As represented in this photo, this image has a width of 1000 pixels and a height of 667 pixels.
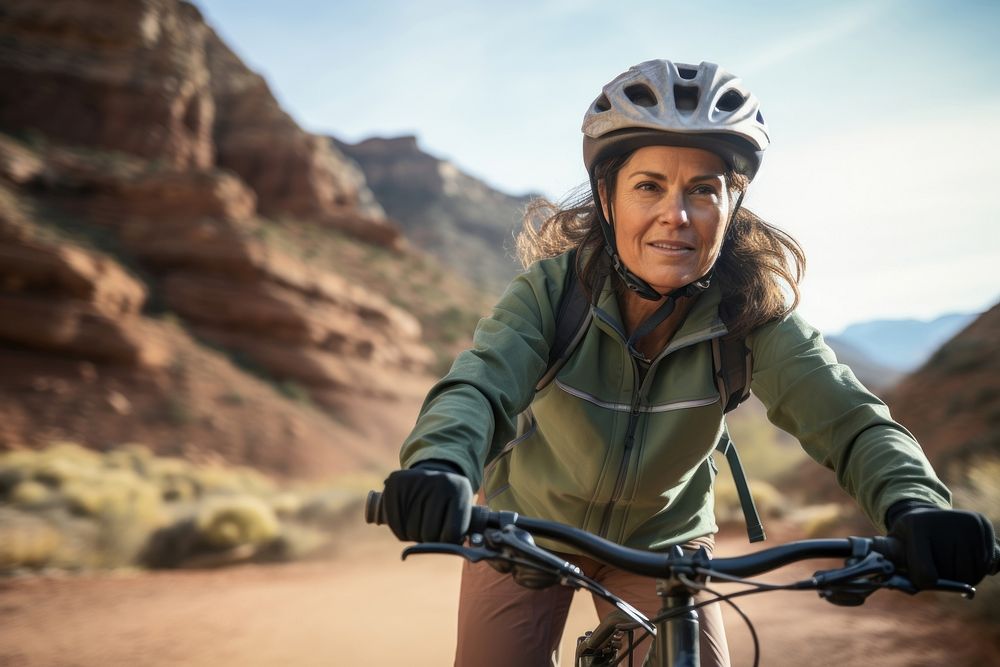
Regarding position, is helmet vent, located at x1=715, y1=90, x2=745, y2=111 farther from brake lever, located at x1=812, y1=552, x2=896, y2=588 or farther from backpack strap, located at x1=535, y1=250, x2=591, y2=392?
brake lever, located at x1=812, y1=552, x2=896, y2=588

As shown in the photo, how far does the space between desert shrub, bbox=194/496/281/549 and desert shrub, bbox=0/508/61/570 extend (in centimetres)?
191

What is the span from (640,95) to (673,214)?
0.59 m

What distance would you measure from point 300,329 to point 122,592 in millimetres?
18601

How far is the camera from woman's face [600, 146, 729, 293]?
2.21 metres

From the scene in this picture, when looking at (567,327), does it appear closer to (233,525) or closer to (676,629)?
(676,629)

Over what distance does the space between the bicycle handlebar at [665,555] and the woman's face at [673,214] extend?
36.6 inches

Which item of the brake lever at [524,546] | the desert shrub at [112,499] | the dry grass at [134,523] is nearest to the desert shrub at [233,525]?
the dry grass at [134,523]

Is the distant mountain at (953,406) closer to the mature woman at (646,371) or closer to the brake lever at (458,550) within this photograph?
the mature woman at (646,371)

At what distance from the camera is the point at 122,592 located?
827 centimetres

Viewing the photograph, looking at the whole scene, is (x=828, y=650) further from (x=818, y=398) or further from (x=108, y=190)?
(x=108, y=190)

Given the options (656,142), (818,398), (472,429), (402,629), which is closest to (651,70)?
(656,142)

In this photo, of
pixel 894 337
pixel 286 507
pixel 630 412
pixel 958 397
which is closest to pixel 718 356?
pixel 630 412

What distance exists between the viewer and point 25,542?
29.2 feet

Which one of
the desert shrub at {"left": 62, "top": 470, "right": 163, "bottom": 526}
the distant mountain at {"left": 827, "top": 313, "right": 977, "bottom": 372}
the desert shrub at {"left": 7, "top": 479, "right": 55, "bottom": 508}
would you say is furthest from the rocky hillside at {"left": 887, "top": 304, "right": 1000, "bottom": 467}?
the distant mountain at {"left": 827, "top": 313, "right": 977, "bottom": 372}
